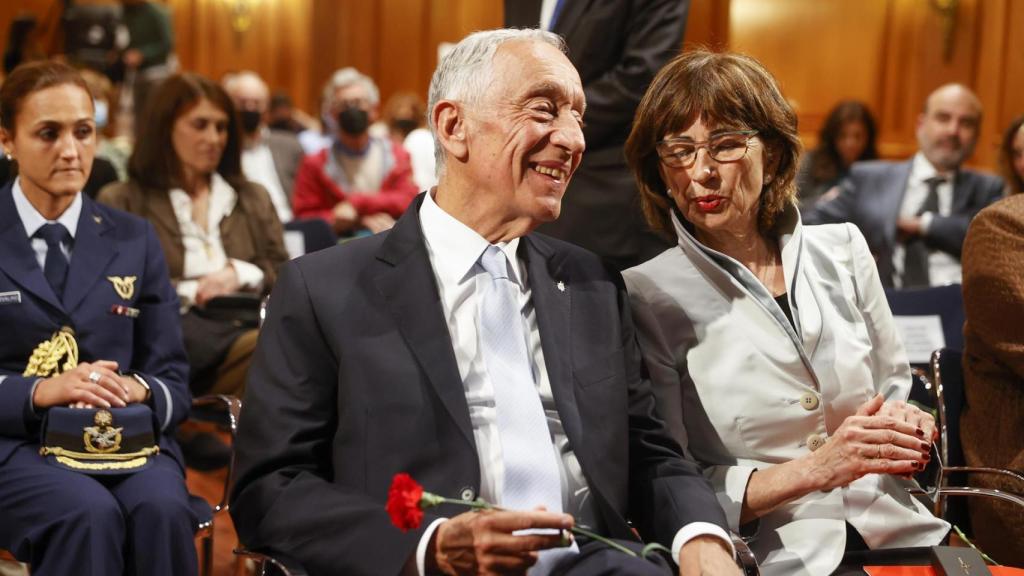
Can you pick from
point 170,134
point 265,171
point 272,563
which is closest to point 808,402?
point 272,563

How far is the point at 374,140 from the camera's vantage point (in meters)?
6.28

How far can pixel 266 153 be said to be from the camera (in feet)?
22.6

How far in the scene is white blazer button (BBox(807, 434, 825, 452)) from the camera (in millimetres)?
2121

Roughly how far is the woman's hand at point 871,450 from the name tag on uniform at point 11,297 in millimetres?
1679

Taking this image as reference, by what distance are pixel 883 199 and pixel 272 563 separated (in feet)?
13.0

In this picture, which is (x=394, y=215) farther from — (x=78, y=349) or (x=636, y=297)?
(x=636, y=297)

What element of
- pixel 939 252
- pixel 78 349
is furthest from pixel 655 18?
pixel 939 252

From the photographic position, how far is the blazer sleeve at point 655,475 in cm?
190

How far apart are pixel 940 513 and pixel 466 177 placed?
1.27 m

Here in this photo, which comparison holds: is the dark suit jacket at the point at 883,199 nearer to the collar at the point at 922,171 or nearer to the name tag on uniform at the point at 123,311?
the collar at the point at 922,171

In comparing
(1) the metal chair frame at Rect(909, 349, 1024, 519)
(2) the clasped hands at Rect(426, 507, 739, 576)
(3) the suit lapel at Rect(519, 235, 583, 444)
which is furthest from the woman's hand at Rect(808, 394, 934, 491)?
(2) the clasped hands at Rect(426, 507, 739, 576)

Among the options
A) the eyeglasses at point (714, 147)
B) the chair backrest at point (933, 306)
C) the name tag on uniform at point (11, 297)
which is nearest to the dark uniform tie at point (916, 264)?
the chair backrest at point (933, 306)

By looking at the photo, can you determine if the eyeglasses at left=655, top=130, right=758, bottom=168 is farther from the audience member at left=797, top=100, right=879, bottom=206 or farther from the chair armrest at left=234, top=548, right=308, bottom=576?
the audience member at left=797, top=100, right=879, bottom=206

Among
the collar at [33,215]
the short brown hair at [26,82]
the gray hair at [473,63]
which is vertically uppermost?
the gray hair at [473,63]
